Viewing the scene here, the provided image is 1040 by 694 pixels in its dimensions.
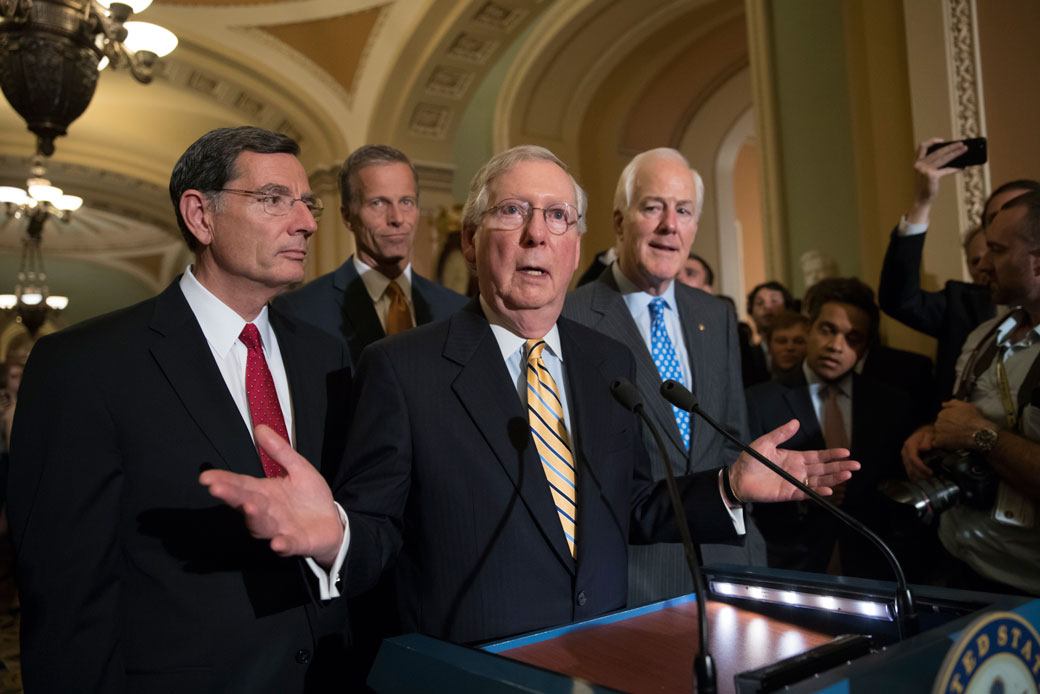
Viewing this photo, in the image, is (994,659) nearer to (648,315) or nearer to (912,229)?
(648,315)

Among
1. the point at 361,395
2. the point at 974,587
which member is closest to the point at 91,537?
the point at 361,395

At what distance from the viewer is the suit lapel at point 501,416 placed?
139 cm

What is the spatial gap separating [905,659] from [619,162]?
8.53 meters

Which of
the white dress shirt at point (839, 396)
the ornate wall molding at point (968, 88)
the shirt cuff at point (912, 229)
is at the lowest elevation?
the white dress shirt at point (839, 396)

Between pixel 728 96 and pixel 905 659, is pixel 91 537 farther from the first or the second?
pixel 728 96

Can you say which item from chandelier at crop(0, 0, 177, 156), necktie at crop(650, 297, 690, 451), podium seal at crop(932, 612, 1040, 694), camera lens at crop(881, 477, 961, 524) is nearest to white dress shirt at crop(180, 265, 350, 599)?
necktie at crop(650, 297, 690, 451)

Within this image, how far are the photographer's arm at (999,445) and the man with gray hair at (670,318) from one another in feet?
1.56

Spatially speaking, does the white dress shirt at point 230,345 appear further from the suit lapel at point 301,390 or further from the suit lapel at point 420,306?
the suit lapel at point 420,306

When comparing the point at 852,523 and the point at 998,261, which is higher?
the point at 998,261

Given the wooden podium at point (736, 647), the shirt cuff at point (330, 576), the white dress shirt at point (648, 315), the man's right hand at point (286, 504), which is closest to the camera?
the wooden podium at point (736, 647)

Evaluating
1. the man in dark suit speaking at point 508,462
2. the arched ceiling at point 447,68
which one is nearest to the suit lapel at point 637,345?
the man in dark suit speaking at point 508,462

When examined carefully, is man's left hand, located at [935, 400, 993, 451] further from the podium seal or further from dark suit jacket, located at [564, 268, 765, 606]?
the podium seal

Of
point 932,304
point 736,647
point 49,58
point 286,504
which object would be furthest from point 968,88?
point 49,58

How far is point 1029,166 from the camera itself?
356 centimetres
